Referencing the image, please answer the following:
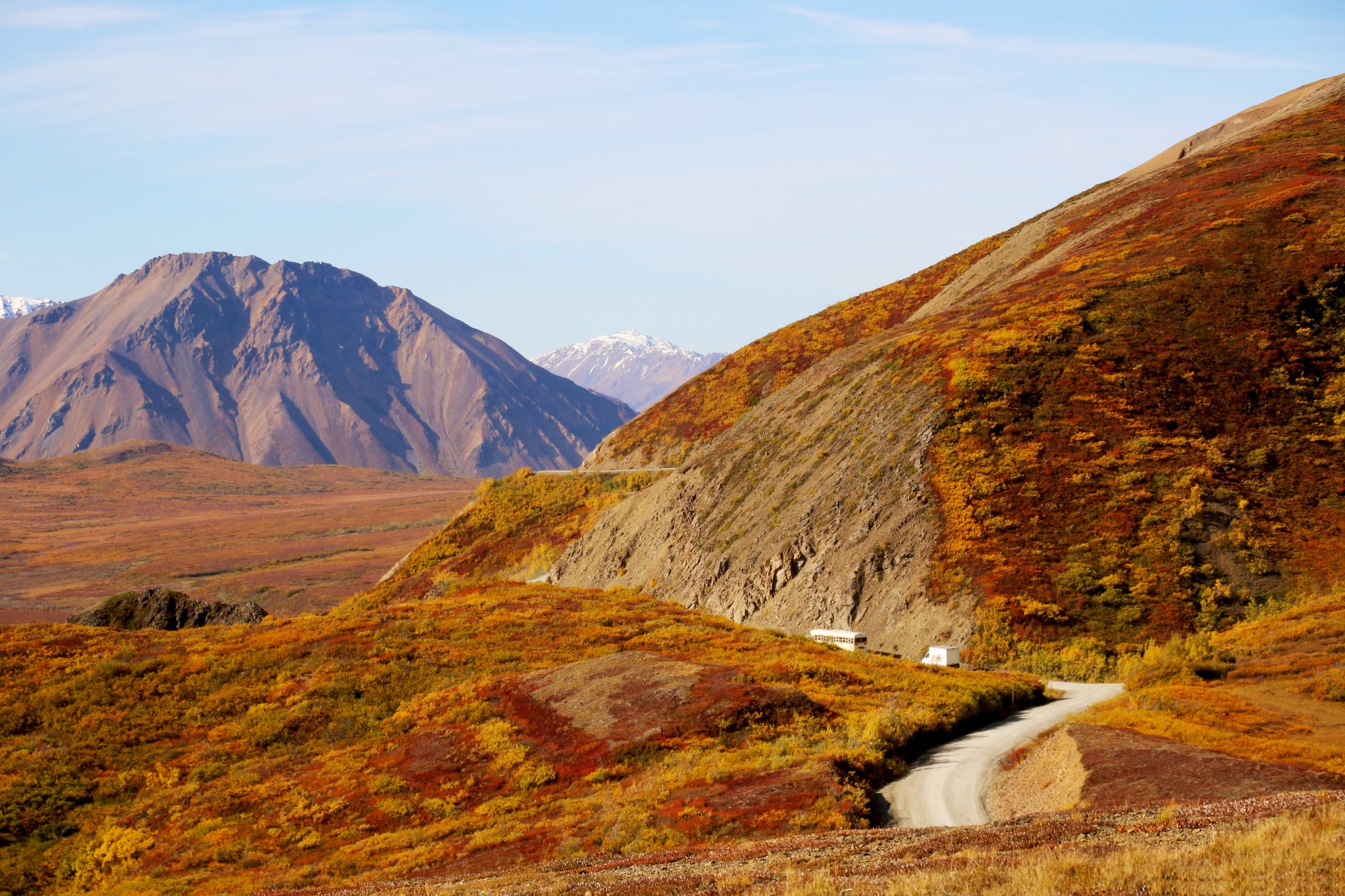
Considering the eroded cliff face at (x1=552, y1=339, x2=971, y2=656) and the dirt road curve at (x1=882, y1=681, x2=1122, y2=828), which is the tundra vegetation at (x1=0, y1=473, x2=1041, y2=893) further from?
the eroded cliff face at (x1=552, y1=339, x2=971, y2=656)

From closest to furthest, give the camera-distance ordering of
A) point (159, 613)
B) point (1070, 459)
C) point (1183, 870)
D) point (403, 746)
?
point (1183, 870) → point (403, 746) → point (1070, 459) → point (159, 613)

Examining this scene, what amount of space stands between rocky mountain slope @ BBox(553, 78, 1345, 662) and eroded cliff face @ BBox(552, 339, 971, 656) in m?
0.17

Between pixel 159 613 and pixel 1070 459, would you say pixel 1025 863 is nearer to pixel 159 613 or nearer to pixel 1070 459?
pixel 1070 459

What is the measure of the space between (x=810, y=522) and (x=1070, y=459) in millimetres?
16051

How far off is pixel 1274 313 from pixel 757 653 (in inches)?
1645

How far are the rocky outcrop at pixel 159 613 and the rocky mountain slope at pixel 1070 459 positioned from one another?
28.8m

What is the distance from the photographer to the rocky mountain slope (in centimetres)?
5053

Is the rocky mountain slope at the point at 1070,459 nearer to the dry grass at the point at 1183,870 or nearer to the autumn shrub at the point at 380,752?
the autumn shrub at the point at 380,752

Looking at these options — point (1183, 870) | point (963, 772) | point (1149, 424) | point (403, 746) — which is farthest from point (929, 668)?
point (1183, 870)

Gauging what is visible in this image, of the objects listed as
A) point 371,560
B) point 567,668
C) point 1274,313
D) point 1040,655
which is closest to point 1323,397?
point 1274,313

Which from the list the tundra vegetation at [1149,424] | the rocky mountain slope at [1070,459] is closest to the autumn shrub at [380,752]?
the rocky mountain slope at [1070,459]

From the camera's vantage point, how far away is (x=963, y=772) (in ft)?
107

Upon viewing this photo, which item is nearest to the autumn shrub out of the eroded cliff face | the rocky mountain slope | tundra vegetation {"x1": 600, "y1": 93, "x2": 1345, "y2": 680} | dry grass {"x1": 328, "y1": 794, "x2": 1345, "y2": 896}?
dry grass {"x1": 328, "y1": 794, "x2": 1345, "y2": 896}

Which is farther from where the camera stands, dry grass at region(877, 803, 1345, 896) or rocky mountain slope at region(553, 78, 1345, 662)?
rocky mountain slope at region(553, 78, 1345, 662)
